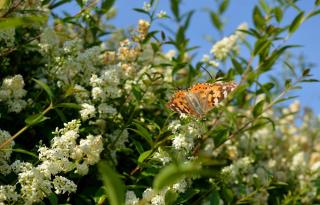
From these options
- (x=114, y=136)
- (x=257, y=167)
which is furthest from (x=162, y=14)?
(x=257, y=167)

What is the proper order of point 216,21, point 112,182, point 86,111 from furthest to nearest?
point 216,21, point 86,111, point 112,182

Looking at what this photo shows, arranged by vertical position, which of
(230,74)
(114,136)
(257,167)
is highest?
(230,74)

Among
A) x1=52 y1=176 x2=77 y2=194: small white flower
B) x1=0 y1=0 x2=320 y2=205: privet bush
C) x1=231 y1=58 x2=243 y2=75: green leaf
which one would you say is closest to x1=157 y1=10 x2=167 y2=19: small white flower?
x1=0 y1=0 x2=320 y2=205: privet bush

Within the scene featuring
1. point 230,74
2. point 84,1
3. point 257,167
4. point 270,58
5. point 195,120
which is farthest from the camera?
point 257,167

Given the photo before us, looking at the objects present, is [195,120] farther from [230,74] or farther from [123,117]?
[230,74]

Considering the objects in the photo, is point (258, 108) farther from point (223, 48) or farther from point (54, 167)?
point (54, 167)

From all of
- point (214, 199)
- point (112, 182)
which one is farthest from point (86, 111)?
point (112, 182)
